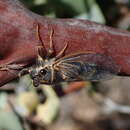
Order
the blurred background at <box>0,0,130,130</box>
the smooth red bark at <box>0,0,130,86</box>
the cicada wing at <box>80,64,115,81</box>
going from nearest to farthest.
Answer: the smooth red bark at <box>0,0,130,86</box>
the cicada wing at <box>80,64,115,81</box>
the blurred background at <box>0,0,130,130</box>

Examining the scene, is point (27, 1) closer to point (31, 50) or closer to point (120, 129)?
point (31, 50)

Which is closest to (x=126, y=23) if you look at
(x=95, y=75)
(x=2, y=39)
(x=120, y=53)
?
(x=95, y=75)

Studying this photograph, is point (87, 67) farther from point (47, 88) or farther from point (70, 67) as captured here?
→ point (47, 88)

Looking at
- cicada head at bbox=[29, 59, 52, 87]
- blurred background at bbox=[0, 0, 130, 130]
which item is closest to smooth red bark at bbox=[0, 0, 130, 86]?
cicada head at bbox=[29, 59, 52, 87]

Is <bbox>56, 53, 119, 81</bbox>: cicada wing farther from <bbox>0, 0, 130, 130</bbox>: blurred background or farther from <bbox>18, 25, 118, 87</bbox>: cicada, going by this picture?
<bbox>0, 0, 130, 130</bbox>: blurred background

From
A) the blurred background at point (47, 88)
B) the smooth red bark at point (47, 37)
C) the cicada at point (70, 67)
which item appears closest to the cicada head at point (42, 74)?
the cicada at point (70, 67)

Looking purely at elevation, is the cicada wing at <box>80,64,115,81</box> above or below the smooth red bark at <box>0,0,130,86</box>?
below

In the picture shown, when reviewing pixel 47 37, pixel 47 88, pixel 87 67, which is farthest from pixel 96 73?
pixel 47 88

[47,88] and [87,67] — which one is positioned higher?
[87,67]
